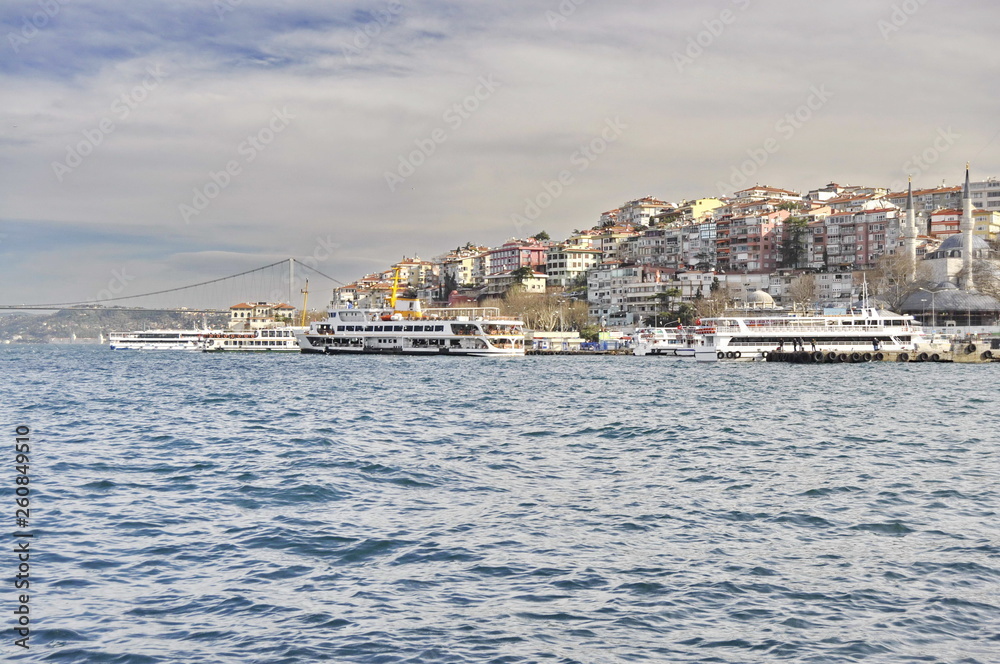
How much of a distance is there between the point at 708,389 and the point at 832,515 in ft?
69.7

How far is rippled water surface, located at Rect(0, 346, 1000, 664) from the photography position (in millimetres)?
6285

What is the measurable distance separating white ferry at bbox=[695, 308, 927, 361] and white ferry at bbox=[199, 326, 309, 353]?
45.5 metres

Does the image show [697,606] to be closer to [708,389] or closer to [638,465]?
[638,465]

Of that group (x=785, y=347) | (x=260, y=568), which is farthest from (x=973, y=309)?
(x=260, y=568)

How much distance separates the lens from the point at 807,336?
54156 millimetres

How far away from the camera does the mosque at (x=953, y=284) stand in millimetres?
76000

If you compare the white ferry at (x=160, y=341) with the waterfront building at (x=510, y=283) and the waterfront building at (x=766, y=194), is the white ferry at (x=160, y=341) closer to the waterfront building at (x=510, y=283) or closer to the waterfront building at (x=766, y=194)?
the waterfront building at (x=510, y=283)

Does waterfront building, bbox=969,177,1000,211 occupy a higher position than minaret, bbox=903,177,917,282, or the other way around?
waterfront building, bbox=969,177,1000,211

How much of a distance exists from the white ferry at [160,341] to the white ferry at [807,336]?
59.5 metres

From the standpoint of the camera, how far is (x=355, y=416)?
21.5m

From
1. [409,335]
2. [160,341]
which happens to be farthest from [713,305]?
[160,341]

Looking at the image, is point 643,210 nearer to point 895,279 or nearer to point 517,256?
point 517,256

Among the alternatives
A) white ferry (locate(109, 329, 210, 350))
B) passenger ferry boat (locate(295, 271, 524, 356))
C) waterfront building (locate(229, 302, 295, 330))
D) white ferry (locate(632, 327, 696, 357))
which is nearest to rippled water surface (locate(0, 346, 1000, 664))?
passenger ferry boat (locate(295, 271, 524, 356))

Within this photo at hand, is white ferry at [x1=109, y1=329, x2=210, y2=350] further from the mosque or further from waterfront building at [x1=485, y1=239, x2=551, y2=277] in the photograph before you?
the mosque
